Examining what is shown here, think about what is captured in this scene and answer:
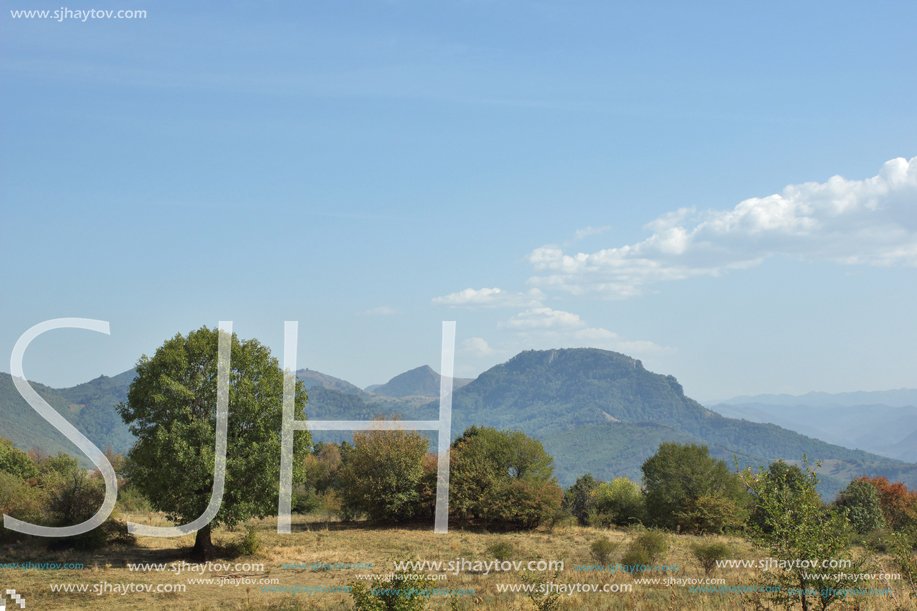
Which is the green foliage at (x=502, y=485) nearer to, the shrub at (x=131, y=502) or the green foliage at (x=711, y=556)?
the green foliage at (x=711, y=556)

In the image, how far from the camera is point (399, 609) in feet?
32.9

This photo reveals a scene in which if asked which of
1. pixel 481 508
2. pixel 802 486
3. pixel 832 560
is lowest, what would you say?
pixel 481 508

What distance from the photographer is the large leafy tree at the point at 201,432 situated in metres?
19.8

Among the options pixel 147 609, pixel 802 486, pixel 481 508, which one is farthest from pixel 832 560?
pixel 481 508

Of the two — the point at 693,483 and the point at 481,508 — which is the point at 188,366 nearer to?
the point at 481,508

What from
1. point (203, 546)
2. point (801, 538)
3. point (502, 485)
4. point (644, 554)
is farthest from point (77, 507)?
point (801, 538)

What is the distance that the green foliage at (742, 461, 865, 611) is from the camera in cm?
877

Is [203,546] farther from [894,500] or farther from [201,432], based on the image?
[894,500]

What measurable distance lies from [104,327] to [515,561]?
53.0 ft

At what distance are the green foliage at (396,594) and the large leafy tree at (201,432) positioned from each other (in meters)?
11.4

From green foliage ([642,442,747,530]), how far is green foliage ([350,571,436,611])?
3229cm

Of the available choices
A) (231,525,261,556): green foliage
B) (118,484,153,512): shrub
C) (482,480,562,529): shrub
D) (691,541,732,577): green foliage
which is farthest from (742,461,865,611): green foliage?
(118,484,153,512): shrub

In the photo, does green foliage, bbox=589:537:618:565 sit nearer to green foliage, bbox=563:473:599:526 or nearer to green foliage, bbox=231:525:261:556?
green foliage, bbox=231:525:261:556

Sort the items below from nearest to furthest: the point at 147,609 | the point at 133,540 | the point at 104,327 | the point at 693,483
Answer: the point at 147,609, the point at 104,327, the point at 133,540, the point at 693,483
